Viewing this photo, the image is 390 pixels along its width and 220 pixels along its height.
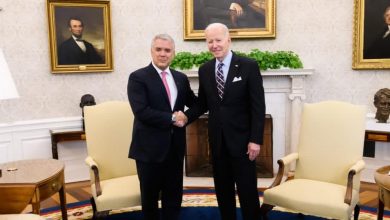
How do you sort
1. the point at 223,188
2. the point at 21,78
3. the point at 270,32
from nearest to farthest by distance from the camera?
1. the point at 223,188
2. the point at 21,78
3. the point at 270,32

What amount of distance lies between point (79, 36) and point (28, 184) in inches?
126

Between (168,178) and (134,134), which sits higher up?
(134,134)

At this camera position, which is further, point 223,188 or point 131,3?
point 131,3

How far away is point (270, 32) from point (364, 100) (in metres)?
1.62

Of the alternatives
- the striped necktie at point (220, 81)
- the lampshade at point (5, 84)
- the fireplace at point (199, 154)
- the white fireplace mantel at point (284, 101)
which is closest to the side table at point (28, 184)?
the lampshade at point (5, 84)

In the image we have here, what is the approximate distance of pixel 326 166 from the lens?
146 inches

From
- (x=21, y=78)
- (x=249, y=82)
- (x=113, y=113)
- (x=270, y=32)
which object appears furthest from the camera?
(x=270, y=32)

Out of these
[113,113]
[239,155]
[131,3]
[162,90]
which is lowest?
[239,155]

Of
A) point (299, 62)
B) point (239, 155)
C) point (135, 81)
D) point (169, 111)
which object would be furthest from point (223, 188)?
point (299, 62)

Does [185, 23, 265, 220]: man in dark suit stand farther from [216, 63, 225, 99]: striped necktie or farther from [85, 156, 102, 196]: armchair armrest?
[85, 156, 102, 196]: armchair armrest

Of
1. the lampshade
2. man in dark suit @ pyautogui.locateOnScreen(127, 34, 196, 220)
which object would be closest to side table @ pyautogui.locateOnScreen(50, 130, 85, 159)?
man in dark suit @ pyautogui.locateOnScreen(127, 34, 196, 220)

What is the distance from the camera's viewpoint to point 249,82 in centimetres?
319

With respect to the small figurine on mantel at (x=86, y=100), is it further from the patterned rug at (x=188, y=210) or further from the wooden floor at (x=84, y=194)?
the patterned rug at (x=188, y=210)

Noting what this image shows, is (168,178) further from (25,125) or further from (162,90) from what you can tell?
(25,125)
